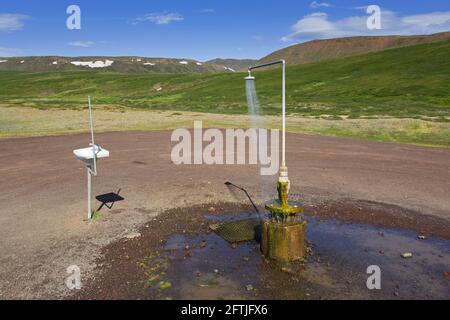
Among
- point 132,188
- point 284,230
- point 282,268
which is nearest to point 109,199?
point 132,188

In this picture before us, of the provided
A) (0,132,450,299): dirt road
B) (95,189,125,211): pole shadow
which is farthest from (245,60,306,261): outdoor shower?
(95,189,125,211): pole shadow

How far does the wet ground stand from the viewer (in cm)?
840

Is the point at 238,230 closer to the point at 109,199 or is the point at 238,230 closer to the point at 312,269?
the point at 312,269

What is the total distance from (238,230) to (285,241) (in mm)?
2387

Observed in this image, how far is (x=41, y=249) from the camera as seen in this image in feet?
34.6

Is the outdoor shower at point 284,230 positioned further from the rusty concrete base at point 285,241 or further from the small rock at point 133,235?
the small rock at point 133,235

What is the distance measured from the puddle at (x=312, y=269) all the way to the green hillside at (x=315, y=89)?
3119 centimetres

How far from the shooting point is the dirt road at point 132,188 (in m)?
10.2

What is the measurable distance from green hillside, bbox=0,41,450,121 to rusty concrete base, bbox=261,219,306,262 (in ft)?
109

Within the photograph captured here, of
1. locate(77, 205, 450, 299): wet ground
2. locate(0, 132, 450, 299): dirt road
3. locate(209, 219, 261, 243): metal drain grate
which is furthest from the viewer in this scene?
locate(209, 219, 261, 243): metal drain grate

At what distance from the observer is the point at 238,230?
466 inches

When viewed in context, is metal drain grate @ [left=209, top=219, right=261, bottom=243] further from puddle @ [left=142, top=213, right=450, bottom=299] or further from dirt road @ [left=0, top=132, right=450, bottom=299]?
dirt road @ [left=0, top=132, right=450, bottom=299]

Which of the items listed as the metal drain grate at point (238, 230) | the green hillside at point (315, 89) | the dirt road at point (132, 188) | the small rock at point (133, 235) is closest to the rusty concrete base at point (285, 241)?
the metal drain grate at point (238, 230)

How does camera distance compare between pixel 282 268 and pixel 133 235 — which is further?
pixel 133 235
